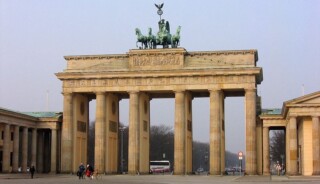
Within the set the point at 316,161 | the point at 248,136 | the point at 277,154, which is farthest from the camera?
the point at 277,154

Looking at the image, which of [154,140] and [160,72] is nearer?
[160,72]

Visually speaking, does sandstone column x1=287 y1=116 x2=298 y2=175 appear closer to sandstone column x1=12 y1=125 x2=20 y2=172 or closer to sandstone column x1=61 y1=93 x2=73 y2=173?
sandstone column x1=61 y1=93 x2=73 y2=173

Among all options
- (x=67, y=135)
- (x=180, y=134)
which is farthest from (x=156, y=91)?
(x=67, y=135)

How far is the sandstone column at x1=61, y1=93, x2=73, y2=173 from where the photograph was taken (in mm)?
88625

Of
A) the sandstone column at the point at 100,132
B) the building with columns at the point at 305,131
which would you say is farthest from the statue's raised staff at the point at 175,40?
the building with columns at the point at 305,131

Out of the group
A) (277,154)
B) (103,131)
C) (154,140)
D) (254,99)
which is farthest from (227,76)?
(154,140)

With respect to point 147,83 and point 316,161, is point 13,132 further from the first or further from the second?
point 316,161

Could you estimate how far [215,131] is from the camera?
85125 mm

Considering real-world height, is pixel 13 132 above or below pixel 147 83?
below

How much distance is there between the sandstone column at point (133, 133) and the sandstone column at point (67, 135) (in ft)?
28.1

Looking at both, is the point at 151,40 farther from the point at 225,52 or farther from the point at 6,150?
the point at 6,150

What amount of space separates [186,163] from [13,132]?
2429 centimetres

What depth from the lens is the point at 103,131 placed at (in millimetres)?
89062

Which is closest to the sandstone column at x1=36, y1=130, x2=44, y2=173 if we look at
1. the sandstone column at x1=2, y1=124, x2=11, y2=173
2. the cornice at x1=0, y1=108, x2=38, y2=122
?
the cornice at x1=0, y1=108, x2=38, y2=122
